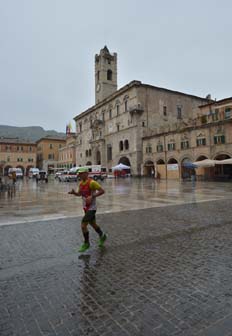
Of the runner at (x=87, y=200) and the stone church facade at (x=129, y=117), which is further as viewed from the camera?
the stone church facade at (x=129, y=117)

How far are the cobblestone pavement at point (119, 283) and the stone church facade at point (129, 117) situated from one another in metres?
32.8

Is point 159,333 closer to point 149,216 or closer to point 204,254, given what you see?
point 204,254

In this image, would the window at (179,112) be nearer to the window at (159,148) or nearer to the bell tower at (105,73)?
the window at (159,148)

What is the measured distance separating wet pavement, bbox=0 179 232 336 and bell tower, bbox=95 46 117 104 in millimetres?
56002

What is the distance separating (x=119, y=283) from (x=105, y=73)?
60.4 metres

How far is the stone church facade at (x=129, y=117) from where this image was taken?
41.7m

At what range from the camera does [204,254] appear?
4449 mm

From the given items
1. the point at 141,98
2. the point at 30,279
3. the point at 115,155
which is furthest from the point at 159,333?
the point at 115,155

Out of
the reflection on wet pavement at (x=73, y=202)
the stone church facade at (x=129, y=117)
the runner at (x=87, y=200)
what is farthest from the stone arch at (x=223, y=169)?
the runner at (x=87, y=200)

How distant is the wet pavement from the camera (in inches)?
95.7

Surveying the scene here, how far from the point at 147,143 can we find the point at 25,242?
36991 mm

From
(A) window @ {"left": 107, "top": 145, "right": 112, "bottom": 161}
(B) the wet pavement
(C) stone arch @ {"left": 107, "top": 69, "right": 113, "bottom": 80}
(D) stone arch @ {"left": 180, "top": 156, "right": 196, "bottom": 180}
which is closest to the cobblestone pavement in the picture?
(B) the wet pavement

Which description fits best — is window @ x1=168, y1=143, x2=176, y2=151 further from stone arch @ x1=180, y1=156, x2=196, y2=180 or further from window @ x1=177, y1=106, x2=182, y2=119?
window @ x1=177, y1=106, x2=182, y2=119

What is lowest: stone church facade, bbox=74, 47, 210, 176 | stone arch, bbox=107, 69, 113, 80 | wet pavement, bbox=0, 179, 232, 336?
Answer: wet pavement, bbox=0, 179, 232, 336
